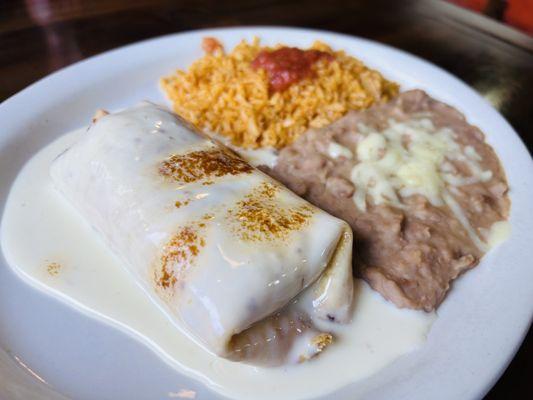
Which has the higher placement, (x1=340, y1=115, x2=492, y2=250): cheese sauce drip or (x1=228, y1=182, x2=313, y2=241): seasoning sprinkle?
(x1=228, y1=182, x2=313, y2=241): seasoning sprinkle

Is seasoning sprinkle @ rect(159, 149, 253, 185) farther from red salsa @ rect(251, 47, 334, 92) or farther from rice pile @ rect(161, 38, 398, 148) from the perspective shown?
red salsa @ rect(251, 47, 334, 92)

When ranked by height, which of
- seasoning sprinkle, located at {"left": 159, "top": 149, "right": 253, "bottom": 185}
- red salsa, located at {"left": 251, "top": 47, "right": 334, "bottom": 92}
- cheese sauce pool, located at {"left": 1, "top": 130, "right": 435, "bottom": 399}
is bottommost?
cheese sauce pool, located at {"left": 1, "top": 130, "right": 435, "bottom": 399}

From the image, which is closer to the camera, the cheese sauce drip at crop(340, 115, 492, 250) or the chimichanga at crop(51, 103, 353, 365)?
the chimichanga at crop(51, 103, 353, 365)

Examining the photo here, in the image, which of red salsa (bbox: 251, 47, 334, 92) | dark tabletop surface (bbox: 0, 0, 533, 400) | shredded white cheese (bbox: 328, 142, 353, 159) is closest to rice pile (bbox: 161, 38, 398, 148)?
red salsa (bbox: 251, 47, 334, 92)

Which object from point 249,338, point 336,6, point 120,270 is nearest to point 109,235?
point 120,270

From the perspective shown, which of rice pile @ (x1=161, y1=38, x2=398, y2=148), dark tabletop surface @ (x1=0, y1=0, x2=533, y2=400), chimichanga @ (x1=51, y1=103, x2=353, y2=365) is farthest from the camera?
dark tabletop surface @ (x1=0, y1=0, x2=533, y2=400)

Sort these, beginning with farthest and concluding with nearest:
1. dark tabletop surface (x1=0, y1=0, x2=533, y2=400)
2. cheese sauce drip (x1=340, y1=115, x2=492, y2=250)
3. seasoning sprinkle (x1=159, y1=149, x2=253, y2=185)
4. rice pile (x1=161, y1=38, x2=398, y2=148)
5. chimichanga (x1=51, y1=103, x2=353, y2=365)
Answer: dark tabletop surface (x1=0, y1=0, x2=533, y2=400) < rice pile (x1=161, y1=38, x2=398, y2=148) < cheese sauce drip (x1=340, y1=115, x2=492, y2=250) < seasoning sprinkle (x1=159, y1=149, x2=253, y2=185) < chimichanga (x1=51, y1=103, x2=353, y2=365)

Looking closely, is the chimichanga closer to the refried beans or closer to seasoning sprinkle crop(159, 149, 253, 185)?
seasoning sprinkle crop(159, 149, 253, 185)

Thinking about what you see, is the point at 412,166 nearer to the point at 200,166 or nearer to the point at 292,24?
the point at 200,166
